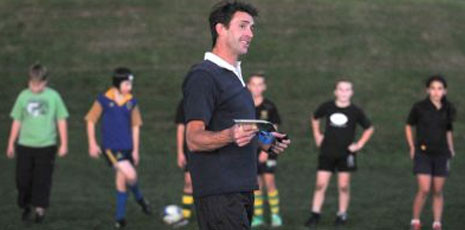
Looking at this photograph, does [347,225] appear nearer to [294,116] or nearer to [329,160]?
[329,160]

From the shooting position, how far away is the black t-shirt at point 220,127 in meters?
5.80

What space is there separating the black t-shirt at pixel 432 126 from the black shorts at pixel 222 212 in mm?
6229

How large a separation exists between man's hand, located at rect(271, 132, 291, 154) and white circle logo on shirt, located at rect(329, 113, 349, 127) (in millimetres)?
6354

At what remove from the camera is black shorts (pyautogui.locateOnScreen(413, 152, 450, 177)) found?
38.6 feet

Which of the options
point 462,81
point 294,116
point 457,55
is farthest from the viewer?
point 457,55

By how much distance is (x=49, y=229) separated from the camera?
38.7ft

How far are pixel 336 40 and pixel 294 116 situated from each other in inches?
257

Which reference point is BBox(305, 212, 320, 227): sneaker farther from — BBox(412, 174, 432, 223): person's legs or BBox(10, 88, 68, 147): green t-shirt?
BBox(10, 88, 68, 147): green t-shirt

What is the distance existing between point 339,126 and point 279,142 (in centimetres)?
662

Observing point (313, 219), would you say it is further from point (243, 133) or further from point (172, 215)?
point (243, 133)

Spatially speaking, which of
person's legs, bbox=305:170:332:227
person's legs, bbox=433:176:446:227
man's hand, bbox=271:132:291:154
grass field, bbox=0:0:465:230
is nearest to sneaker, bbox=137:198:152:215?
grass field, bbox=0:0:465:230

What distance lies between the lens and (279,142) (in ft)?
19.5

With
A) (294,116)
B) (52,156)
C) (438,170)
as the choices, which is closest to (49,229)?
(52,156)

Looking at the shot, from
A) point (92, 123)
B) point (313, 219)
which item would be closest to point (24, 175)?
point (92, 123)
